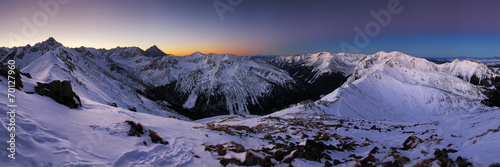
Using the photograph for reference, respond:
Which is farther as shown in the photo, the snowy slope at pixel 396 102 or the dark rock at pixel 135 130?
the snowy slope at pixel 396 102

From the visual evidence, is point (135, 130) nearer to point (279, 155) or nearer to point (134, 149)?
point (134, 149)

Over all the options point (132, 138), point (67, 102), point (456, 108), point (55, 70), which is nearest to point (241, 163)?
point (132, 138)

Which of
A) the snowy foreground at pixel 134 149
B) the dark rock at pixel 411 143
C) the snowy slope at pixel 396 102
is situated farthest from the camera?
the snowy slope at pixel 396 102

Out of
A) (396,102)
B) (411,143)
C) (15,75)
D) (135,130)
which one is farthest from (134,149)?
(396,102)

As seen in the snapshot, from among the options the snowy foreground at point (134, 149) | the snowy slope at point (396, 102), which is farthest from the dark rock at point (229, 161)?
the snowy slope at point (396, 102)

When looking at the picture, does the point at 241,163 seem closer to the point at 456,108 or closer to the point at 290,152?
the point at 290,152

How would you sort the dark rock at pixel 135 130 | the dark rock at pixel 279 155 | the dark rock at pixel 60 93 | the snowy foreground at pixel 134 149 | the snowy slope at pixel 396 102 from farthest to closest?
1. the snowy slope at pixel 396 102
2. the dark rock at pixel 60 93
3. the dark rock at pixel 135 130
4. the dark rock at pixel 279 155
5. the snowy foreground at pixel 134 149

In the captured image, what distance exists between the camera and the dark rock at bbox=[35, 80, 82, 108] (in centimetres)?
2506

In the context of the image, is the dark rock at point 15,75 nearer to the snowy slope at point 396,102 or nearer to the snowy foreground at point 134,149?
the snowy foreground at point 134,149

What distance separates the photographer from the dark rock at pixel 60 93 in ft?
82.2

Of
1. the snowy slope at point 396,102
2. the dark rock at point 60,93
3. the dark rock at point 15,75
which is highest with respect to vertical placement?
the dark rock at point 15,75

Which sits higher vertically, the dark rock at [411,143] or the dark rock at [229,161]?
the dark rock at [229,161]

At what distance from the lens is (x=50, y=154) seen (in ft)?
40.5

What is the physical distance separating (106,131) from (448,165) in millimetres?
26458
